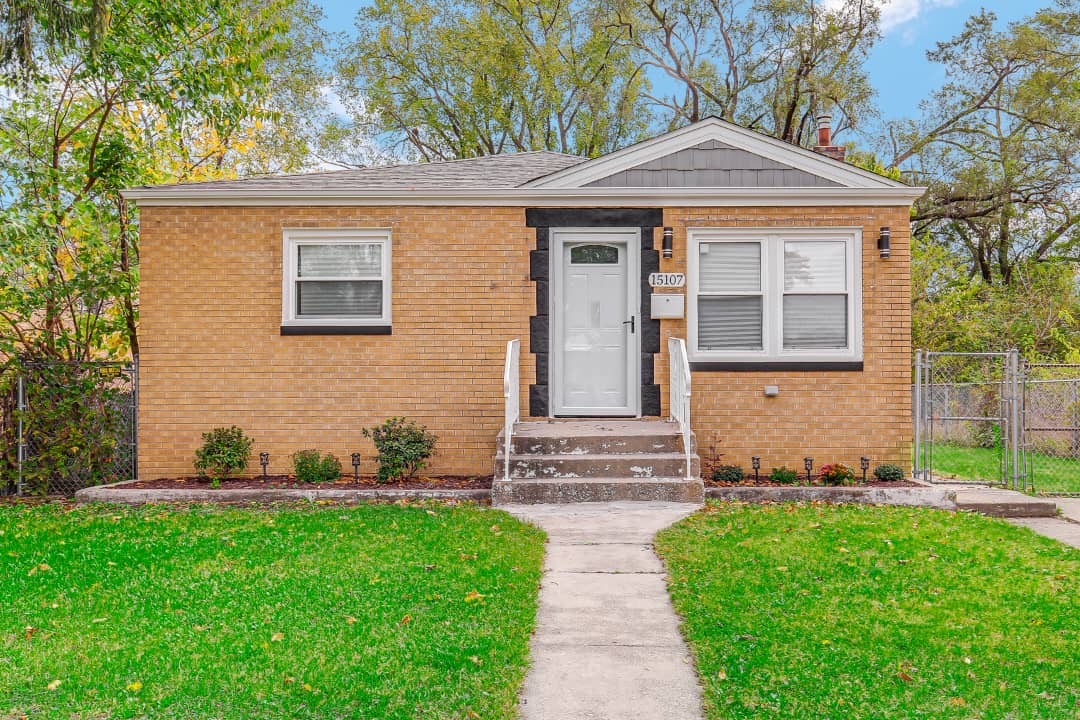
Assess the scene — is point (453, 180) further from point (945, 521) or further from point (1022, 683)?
point (1022, 683)

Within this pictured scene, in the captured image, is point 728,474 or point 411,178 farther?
point 411,178

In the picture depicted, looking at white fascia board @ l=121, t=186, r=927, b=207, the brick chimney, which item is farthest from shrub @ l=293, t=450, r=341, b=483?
the brick chimney

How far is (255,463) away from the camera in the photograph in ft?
31.1

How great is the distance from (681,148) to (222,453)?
6338 mm

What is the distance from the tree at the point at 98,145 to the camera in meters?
10.1

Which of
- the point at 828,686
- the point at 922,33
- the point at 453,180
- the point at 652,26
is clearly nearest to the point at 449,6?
the point at 652,26

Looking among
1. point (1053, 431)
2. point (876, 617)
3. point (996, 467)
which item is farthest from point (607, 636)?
point (996, 467)

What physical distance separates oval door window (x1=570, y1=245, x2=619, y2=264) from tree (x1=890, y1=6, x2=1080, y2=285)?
16572 millimetres

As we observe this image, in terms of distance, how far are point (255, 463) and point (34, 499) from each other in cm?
251

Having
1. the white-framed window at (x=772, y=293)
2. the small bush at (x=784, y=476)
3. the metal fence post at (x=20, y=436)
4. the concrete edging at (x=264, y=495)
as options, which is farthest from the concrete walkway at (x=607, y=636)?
the metal fence post at (x=20, y=436)

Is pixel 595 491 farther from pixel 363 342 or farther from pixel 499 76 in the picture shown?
pixel 499 76

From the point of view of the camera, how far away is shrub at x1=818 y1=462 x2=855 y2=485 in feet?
29.0

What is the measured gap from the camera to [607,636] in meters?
4.40

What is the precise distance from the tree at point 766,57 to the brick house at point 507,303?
53.2 feet
